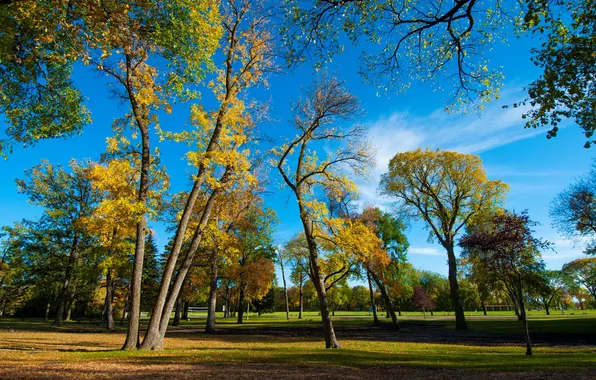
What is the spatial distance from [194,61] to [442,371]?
1132 centimetres

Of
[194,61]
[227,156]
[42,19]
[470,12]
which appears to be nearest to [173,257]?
[227,156]

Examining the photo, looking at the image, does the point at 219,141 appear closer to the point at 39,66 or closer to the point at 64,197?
the point at 39,66

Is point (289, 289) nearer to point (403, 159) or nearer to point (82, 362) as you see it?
point (403, 159)

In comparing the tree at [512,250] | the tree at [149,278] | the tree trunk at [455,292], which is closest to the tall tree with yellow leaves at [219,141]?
the tree at [512,250]

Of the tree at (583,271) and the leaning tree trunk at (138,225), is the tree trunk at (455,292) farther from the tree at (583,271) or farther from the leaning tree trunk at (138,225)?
the tree at (583,271)

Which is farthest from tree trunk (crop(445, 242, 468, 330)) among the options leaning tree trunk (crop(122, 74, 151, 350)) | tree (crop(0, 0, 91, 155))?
tree (crop(0, 0, 91, 155))

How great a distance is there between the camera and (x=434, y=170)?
28.6 metres

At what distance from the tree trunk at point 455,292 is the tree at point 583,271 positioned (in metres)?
47.5

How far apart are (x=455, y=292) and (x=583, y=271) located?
172 ft

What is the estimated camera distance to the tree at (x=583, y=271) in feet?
193

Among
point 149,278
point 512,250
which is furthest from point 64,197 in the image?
point 512,250

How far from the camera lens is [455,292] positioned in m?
26.8

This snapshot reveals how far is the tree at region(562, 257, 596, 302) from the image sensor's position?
193ft

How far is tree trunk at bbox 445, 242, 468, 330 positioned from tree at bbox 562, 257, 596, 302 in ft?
156
